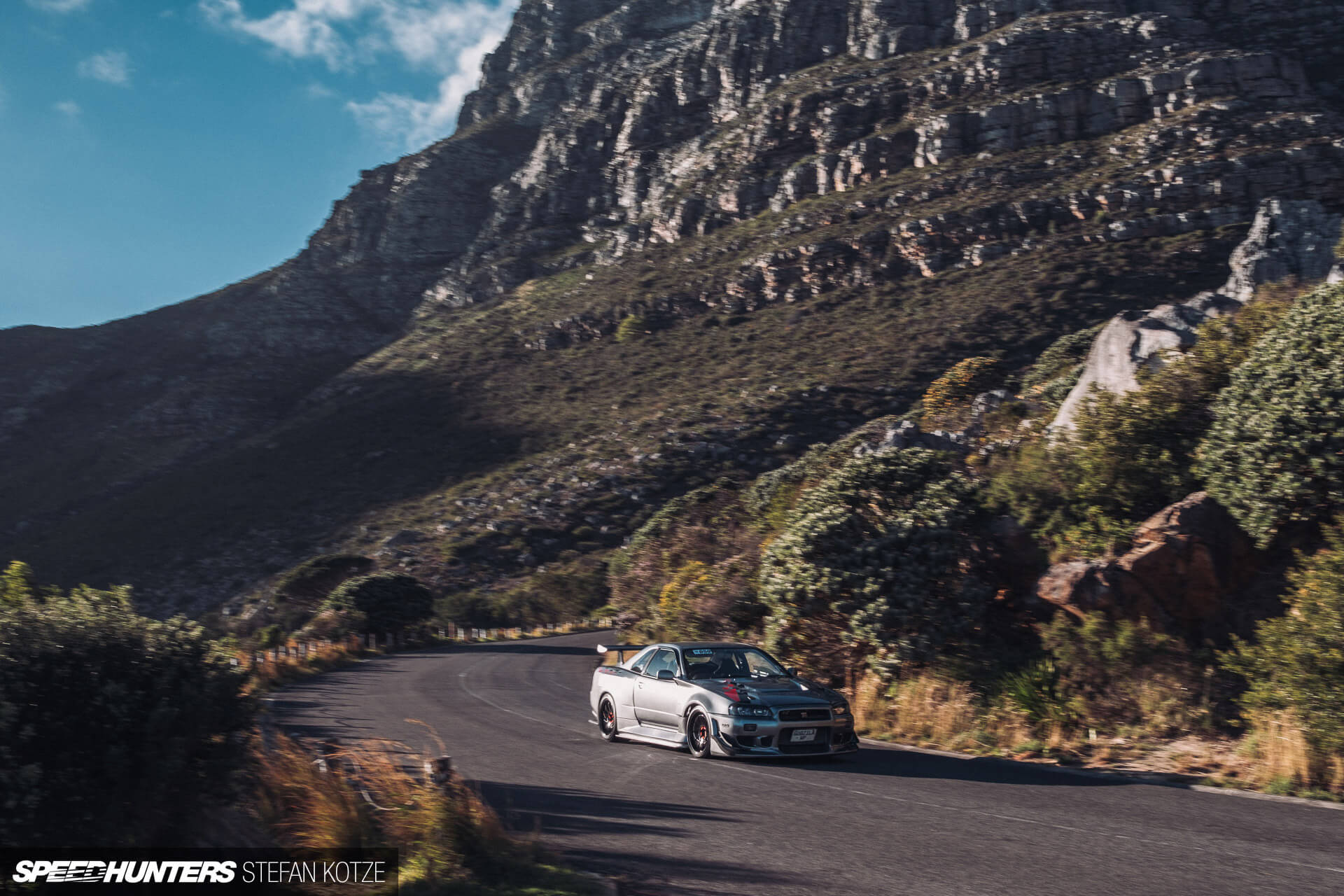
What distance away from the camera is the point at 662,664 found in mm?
12836

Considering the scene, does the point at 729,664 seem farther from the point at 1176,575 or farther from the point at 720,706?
the point at 1176,575

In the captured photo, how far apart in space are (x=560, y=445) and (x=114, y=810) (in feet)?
171

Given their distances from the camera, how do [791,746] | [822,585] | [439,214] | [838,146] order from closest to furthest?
[791,746] < [822,585] < [838,146] < [439,214]

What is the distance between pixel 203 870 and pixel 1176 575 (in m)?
11.1

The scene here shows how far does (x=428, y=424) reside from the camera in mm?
65062

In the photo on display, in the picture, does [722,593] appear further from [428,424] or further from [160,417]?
[160,417]

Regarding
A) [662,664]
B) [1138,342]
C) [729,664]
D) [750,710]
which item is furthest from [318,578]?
[750,710]

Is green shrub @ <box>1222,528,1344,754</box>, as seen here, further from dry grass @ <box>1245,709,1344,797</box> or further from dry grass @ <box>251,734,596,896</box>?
dry grass @ <box>251,734,596,896</box>

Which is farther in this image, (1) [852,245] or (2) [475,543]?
(1) [852,245]

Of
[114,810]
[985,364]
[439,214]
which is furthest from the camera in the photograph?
[439,214]

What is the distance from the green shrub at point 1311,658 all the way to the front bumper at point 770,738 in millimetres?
4363

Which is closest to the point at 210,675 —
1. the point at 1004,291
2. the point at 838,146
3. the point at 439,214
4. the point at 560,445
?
the point at 560,445

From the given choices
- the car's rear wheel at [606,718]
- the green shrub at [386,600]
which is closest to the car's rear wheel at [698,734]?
the car's rear wheel at [606,718]

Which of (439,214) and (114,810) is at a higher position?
(439,214)
